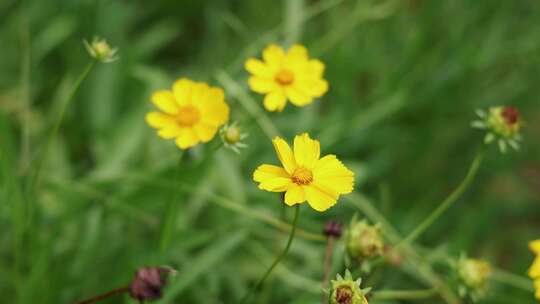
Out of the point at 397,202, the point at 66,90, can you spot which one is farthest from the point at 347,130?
the point at 66,90

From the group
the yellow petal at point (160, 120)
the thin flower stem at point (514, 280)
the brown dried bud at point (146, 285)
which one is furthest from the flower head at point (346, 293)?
the thin flower stem at point (514, 280)

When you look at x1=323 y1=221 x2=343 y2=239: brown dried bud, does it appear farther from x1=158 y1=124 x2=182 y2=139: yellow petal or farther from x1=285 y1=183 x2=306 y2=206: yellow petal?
x1=158 y1=124 x2=182 y2=139: yellow petal

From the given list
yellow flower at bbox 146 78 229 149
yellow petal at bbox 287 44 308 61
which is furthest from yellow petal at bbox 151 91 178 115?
yellow petal at bbox 287 44 308 61

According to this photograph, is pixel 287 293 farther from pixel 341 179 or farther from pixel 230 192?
pixel 341 179

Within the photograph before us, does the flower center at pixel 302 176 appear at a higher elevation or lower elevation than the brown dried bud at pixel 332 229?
lower

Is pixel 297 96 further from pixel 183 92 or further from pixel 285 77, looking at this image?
pixel 183 92

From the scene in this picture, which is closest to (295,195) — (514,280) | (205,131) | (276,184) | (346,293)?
(276,184)

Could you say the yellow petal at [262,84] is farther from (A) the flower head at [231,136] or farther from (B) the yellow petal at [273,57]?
(A) the flower head at [231,136]
